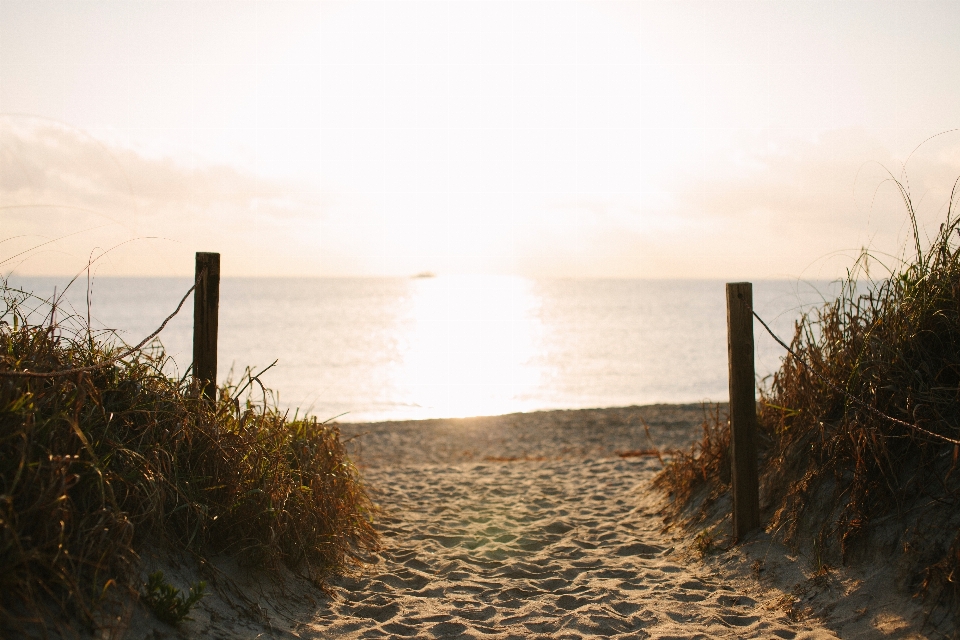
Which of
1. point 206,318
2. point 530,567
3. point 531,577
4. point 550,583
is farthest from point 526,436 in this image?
point 206,318

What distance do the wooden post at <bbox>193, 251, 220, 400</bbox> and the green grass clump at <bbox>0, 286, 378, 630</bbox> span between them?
181 mm

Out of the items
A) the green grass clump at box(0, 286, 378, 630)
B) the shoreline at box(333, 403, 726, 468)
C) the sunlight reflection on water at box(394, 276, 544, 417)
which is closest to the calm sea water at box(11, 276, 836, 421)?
the sunlight reflection on water at box(394, 276, 544, 417)

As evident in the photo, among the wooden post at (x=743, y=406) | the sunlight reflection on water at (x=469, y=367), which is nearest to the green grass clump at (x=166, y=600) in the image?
the wooden post at (x=743, y=406)

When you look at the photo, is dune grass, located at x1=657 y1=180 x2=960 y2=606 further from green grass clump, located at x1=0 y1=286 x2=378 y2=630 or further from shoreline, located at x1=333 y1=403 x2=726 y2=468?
shoreline, located at x1=333 y1=403 x2=726 y2=468

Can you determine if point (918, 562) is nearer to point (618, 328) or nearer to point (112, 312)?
point (618, 328)

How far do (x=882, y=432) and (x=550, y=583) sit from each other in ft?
8.01

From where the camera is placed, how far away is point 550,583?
4840 millimetres

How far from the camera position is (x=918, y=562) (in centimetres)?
373

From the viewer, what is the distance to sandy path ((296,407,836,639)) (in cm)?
408

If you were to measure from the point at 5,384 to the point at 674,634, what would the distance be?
12.5 ft

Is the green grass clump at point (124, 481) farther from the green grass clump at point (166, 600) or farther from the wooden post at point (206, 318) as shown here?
the wooden post at point (206, 318)

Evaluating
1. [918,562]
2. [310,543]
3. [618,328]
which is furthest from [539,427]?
[618,328]

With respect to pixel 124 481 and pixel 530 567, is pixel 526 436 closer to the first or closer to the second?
pixel 530 567

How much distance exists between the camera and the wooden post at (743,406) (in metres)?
4.99
